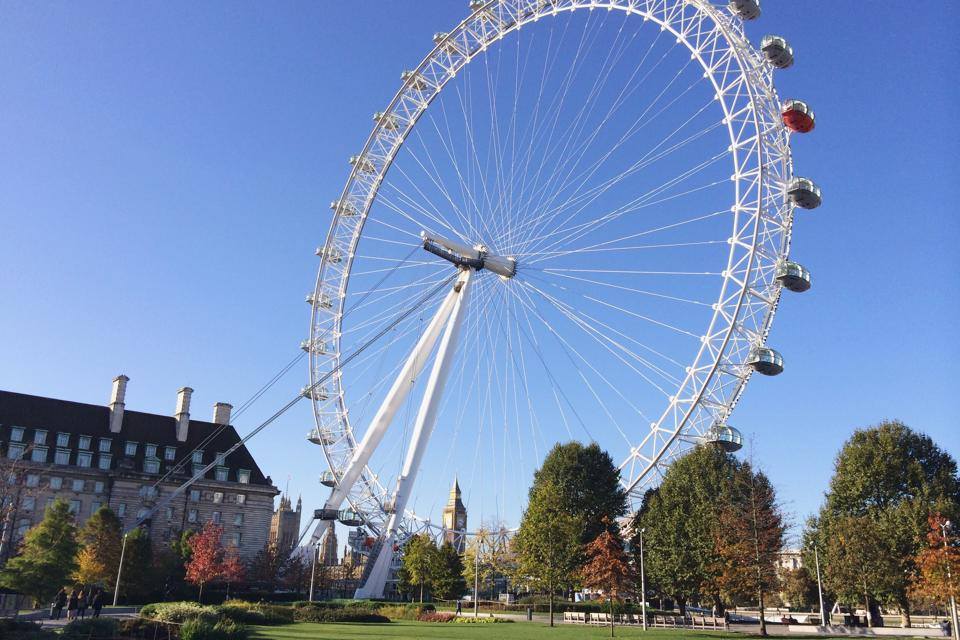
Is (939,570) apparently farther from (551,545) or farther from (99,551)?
(99,551)

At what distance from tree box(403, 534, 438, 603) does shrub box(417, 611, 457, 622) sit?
27133 mm

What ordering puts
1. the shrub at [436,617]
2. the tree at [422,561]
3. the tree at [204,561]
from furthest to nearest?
the tree at [422,561]
the tree at [204,561]
the shrub at [436,617]

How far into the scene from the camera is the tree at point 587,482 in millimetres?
65000

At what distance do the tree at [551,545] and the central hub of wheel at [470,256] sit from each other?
16.7 m

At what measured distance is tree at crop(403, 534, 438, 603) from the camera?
81.1 meters

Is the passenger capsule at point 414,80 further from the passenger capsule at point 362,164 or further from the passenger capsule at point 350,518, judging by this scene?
the passenger capsule at point 350,518

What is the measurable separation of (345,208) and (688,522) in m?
36.8

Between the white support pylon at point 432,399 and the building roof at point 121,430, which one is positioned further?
the building roof at point 121,430

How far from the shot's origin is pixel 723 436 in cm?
4891

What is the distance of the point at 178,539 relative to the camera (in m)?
81.2

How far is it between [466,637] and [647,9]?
36934mm

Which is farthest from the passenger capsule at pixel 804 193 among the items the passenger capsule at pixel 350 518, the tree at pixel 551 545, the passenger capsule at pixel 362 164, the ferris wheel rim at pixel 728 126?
the passenger capsule at pixel 350 518

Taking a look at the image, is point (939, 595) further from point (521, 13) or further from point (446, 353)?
point (521, 13)

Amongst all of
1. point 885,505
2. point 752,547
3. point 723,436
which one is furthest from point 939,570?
point 885,505
